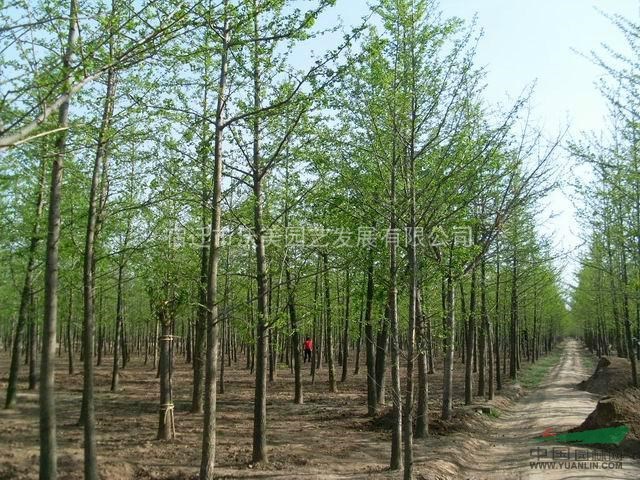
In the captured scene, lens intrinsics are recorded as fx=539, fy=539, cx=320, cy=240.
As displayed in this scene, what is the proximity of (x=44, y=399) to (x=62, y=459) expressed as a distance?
9.91ft

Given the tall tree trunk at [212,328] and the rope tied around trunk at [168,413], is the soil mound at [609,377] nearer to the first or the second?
the rope tied around trunk at [168,413]

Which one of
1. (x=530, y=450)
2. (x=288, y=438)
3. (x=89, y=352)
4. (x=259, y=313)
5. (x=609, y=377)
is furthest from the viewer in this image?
(x=609, y=377)

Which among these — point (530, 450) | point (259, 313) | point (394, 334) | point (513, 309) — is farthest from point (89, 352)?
point (513, 309)

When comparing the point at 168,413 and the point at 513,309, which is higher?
the point at 513,309

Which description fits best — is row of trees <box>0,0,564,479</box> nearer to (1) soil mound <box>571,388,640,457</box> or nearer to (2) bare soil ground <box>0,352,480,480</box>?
(2) bare soil ground <box>0,352,480,480</box>

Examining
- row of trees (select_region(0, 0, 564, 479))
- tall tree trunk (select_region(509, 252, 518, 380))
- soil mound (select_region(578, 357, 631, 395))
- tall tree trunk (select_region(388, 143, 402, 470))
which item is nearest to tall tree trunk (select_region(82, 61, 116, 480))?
row of trees (select_region(0, 0, 564, 479))

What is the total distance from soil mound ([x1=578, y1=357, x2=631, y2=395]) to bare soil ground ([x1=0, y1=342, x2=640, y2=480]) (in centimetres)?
164

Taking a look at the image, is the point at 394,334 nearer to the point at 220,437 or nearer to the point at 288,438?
the point at 288,438

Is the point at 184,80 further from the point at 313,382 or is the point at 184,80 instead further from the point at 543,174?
the point at 313,382

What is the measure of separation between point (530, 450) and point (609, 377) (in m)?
11.9

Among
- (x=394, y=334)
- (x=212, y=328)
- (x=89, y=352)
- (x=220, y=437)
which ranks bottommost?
(x=220, y=437)

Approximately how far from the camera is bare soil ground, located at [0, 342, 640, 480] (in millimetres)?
8234

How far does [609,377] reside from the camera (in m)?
20.2

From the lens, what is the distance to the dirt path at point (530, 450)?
874 centimetres
